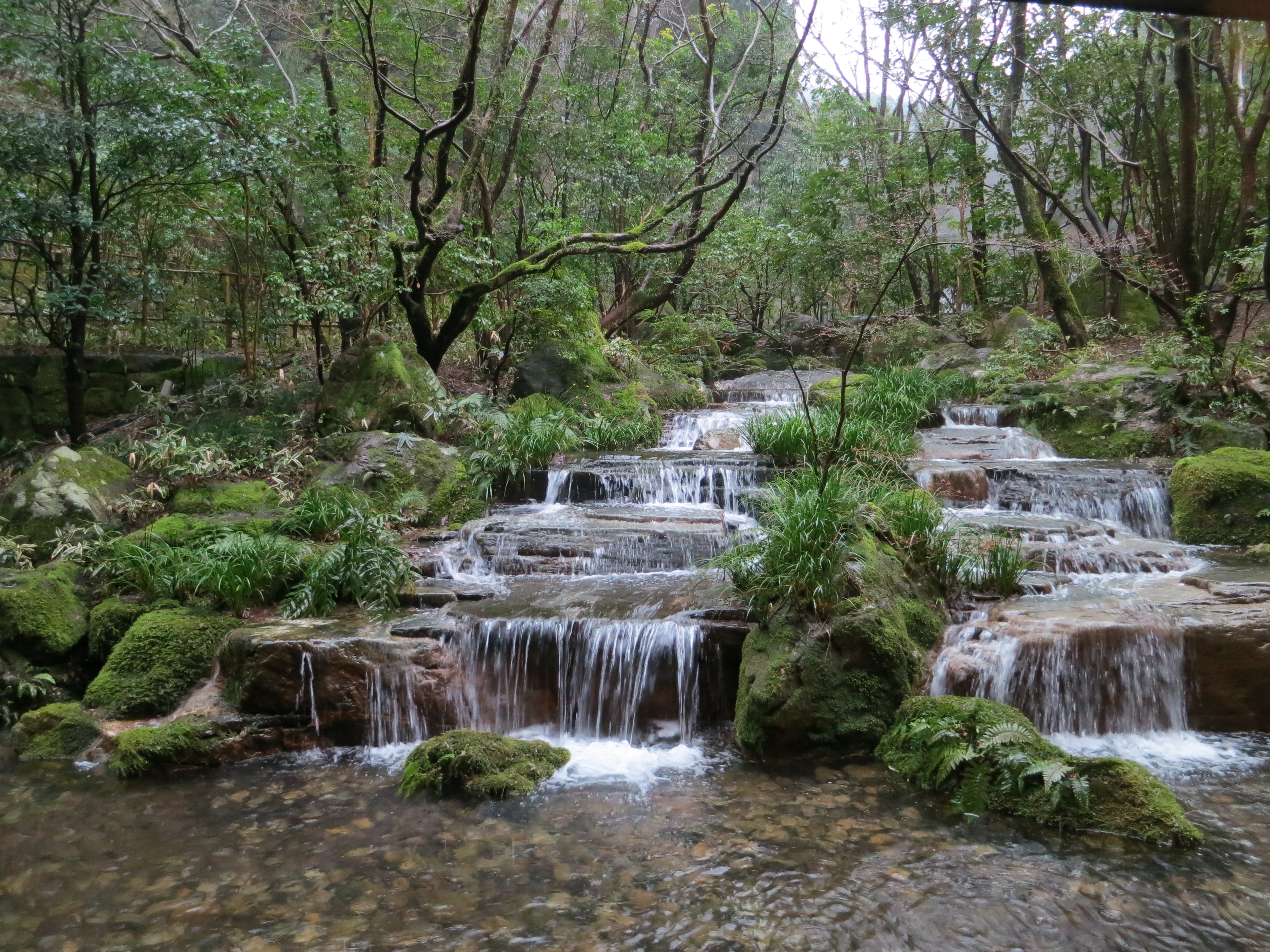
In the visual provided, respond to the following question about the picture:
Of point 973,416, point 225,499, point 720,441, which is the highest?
point 973,416

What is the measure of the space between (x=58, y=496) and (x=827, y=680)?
722cm

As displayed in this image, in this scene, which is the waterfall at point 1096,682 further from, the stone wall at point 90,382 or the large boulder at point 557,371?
the stone wall at point 90,382

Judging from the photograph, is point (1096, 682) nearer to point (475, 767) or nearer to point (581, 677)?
point (581, 677)

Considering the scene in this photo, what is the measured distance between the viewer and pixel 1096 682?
5293 millimetres

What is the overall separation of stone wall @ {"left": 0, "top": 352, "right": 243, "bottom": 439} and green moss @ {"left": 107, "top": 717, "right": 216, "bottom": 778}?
606 centimetres

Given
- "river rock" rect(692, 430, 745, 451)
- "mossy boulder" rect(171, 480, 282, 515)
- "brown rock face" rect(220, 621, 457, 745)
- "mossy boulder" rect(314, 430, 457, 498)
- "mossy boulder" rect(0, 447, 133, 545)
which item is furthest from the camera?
"river rock" rect(692, 430, 745, 451)

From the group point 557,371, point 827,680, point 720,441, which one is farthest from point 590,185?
point 827,680

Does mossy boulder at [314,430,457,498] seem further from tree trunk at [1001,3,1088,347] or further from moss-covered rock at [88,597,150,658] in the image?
tree trunk at [1001,3,1088,347]

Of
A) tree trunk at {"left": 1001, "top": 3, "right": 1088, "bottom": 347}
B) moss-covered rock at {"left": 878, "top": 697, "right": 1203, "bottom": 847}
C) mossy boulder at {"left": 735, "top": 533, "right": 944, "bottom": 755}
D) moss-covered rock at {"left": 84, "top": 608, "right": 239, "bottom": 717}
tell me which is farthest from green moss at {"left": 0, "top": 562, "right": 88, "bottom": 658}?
tree trunk at {"left": 1001, "top": 3, "right": 1088, "bottom": 347}

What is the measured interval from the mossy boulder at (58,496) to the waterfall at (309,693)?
357 centimetres

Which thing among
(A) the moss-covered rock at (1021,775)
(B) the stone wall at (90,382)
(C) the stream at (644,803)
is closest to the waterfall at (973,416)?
(C) the stream at (644,803)

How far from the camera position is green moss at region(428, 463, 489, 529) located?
856 centimetres

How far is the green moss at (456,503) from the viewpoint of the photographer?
8.56m

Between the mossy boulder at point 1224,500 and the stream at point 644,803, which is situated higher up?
the mossy boulder at point 1224,500
